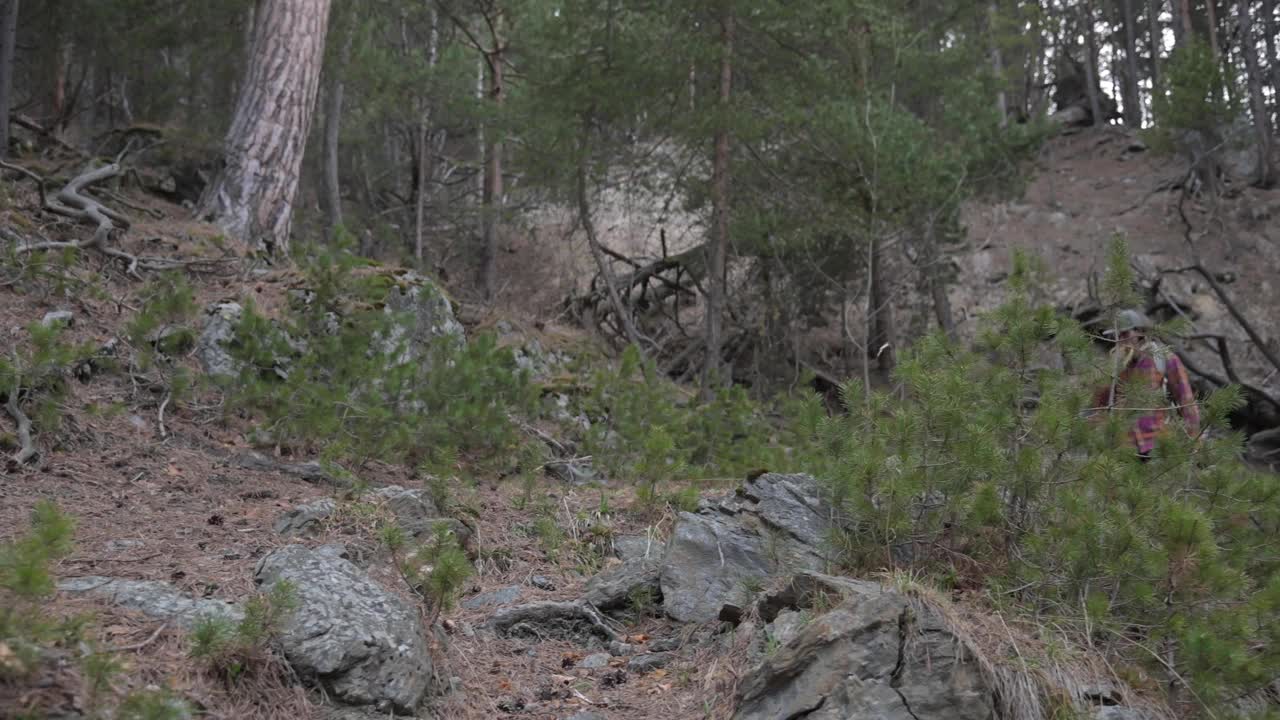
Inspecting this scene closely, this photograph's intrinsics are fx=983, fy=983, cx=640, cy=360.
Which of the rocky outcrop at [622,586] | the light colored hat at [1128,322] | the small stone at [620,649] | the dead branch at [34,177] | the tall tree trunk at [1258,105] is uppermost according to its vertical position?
the tall tree trunk at [1258,105]

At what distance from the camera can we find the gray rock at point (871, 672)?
3.20 m

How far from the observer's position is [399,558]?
402 centimetres

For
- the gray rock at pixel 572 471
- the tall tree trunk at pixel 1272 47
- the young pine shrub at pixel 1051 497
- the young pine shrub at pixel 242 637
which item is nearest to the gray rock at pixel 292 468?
the gray rock at pixel 572 471

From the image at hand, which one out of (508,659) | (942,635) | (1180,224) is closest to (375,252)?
(508,659)

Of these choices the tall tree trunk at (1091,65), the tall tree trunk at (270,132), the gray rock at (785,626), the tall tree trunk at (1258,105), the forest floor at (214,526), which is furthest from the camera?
the tall tree trunk at (1091,65)

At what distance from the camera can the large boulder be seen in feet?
14.5

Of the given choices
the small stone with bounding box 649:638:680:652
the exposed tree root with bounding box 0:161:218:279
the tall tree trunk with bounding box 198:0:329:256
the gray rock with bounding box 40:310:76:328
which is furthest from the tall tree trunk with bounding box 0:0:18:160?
the small stone with bounding box 649:638:680:652

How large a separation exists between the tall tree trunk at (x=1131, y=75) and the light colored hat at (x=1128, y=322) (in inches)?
953

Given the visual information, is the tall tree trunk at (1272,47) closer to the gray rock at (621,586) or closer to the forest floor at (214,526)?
the forest floor at (214,526)

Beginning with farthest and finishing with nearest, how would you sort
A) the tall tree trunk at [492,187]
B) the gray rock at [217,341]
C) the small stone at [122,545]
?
the tall tree trunk at [492,187] → the gray rock at [217,341] → the small stone at [122,545]

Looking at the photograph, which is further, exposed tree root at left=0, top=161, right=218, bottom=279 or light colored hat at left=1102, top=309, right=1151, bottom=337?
exposed tree root at left=0, top=161, right=218, bottom=279

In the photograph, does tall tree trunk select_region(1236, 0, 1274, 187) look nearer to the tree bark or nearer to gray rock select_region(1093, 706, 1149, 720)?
the tree bark

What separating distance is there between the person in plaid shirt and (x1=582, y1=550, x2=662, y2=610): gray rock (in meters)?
2.13

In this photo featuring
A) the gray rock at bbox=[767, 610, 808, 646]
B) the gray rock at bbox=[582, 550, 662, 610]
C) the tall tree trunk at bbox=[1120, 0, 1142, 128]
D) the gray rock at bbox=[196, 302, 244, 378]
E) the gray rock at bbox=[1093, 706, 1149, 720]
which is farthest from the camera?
the tall tree trunk at bbox=[1120, 0, 1142, 128]
